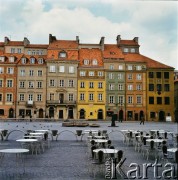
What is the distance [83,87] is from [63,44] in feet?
34.2

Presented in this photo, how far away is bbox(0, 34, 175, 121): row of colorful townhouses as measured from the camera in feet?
203

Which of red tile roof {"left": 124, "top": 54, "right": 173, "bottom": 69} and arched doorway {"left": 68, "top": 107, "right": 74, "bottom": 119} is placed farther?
red tile roof {"left": 124, "top": 54, "right": 173, "bottom": 69}

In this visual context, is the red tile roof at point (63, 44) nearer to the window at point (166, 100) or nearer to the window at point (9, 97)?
the window at point (9, 97)

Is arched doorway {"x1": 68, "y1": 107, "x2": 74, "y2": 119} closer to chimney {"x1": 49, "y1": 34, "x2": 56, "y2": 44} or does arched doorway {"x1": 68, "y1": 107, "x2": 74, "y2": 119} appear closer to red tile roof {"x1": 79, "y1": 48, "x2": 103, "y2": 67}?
red tile roof {"x1": 79, "y1": 48, "x2": 103, "y2": 67}

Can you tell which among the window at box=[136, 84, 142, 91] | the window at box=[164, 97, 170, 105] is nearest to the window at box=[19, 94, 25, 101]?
the window at box=[136, 84, 142, 91]

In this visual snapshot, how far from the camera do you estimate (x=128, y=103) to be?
63281 mm

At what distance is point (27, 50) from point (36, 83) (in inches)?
329

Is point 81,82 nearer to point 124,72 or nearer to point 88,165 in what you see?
point 124,72

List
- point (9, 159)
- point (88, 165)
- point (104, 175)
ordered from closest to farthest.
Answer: point (104, 175) < point (88, 165) < point (9, 159)

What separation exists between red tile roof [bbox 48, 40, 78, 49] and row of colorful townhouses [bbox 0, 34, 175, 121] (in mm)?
692

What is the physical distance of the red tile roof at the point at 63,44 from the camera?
6581 cm

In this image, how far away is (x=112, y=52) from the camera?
66125 mm

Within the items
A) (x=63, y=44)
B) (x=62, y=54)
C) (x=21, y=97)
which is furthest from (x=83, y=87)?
(x=21, y=97)

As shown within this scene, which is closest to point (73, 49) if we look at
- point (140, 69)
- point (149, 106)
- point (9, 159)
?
point (140, 69)
